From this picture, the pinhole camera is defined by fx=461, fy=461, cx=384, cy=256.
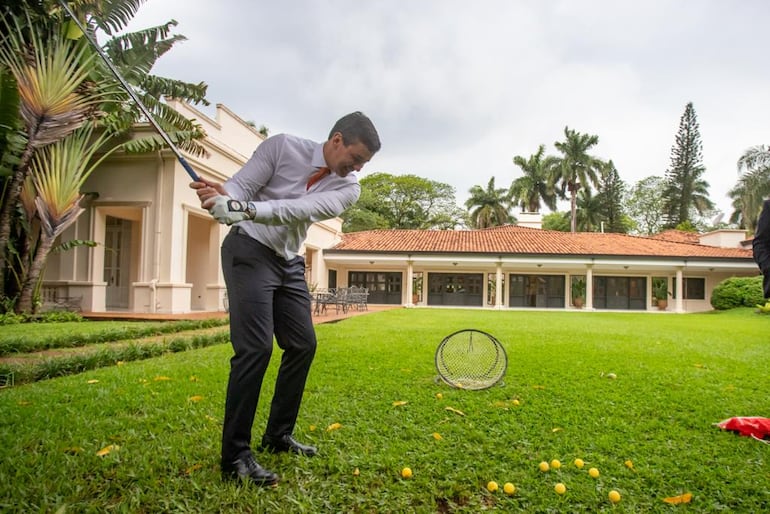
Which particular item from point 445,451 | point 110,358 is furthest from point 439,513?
point 110,358

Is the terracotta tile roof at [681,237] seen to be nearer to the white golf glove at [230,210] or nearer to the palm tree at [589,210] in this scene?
the palm tree at [589,210]

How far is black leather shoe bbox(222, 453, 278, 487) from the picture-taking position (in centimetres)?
205

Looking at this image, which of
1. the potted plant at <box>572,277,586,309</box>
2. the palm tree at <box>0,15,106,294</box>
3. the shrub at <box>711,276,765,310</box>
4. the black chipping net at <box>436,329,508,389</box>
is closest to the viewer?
the black chipping net at <box>436,329,508,389</box>

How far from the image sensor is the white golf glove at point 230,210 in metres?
1.76

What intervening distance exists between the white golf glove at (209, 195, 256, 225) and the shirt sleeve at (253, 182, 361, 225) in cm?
3

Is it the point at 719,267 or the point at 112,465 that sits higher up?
the point at 719,267

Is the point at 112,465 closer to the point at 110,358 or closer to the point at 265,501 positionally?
the point at 265,501

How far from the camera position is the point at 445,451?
8.35 feet

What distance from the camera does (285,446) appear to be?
2.45 m

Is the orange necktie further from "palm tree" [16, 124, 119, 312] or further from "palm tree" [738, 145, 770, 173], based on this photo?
"palm tree" [738, 145, 770, 173]

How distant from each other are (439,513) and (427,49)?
325 inches

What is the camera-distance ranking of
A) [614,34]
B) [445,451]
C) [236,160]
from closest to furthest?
[445,451] → [614,34] → [236,160]

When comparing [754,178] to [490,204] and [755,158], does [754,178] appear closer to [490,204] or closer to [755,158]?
[755,158]

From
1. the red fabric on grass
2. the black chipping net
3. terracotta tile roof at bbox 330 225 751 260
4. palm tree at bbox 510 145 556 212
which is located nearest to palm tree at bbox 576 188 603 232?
palm tree at bbox 510 145 556 212
